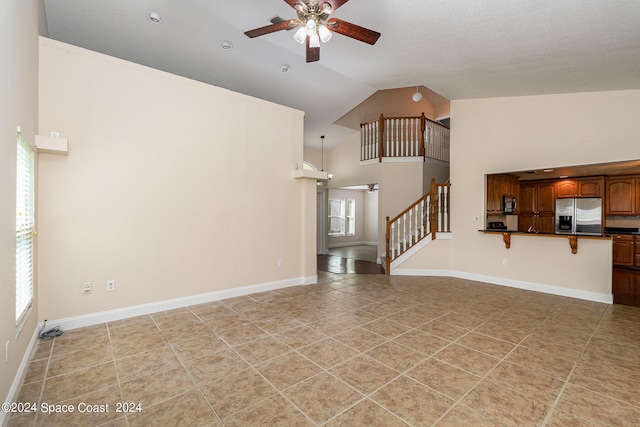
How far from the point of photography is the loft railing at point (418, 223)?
588cm

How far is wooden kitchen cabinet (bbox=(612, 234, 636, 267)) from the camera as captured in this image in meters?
6.25

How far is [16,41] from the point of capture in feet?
6.68

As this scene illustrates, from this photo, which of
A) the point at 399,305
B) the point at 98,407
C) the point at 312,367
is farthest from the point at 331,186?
the point at 98,407

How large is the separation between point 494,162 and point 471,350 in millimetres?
3823

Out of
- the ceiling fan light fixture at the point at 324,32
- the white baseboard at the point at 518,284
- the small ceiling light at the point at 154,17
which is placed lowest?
the white baseboard at the point at 518,284

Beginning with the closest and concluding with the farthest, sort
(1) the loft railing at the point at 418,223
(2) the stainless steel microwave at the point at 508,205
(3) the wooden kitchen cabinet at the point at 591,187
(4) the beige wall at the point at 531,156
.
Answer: (4) the beige wall at the point at 531,156, (2) the stainless steel microwave at the point at 508,205, (1) the loft railing at the point at 418,223, (3) the wooden kitchen cabinet at the point at 591,187

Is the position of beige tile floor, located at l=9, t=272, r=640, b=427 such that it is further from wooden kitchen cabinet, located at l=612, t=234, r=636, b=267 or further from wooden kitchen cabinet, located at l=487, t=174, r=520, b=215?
wooden kitchen cabinet, located at l=612, t=234, r=636, b=267

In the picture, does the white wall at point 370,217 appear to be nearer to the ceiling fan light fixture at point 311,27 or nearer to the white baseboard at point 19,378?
the ceiling fan light fixture at point 311,27

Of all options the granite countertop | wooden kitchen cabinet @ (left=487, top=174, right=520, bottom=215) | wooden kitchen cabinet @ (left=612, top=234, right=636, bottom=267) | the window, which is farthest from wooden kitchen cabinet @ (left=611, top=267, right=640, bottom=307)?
the window

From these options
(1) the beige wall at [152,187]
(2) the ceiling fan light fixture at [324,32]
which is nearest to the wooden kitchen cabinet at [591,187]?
(1) the beige wall at [152,187]

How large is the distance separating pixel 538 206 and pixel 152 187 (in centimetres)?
846

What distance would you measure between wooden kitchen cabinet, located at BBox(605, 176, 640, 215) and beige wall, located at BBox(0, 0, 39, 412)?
381 inches

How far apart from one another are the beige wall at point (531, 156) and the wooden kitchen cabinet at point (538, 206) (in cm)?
260

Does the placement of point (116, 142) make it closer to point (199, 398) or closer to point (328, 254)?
point (199, 398)
